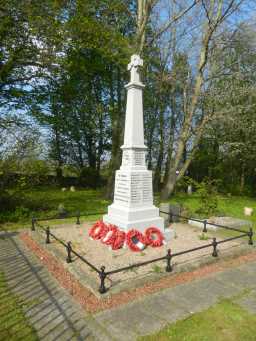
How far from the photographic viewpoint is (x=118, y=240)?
24.0ft

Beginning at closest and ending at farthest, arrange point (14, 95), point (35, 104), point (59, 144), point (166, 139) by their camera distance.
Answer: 1. point (14, 95)
2. point (35, 104)
3. point (166, 139)
4. point (59, 144)

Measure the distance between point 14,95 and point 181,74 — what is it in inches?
473

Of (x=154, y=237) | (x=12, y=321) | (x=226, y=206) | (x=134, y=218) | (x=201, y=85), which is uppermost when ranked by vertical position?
(x=201, y=85)

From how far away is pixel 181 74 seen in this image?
758 inches

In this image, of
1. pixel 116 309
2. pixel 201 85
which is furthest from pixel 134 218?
pixel 201 85

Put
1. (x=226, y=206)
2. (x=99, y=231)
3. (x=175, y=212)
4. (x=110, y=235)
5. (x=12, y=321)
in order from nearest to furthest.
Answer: (x=12, y=321)
(x=110, y=235)
(x=99, y=231)
(x=175, y=212)
(x=226, y=206)

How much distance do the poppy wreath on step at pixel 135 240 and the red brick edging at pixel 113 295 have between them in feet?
5.65

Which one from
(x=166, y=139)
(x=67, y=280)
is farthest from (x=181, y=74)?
(x=67, y=280)

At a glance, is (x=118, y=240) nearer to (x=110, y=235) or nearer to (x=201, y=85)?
(x=110, y=235)

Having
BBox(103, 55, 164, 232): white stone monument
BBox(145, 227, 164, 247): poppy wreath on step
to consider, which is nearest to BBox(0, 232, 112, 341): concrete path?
BBox(103, 55, 164, 232): white stone monument

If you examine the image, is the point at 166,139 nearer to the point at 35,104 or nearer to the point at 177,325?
the point at 35,104

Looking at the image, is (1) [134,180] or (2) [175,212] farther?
(2) [175,212]

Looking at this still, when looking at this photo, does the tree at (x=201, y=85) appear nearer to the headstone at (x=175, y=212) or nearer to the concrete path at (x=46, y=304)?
the headstone at (x=175, y=212)

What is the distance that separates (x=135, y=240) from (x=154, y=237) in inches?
29.5
